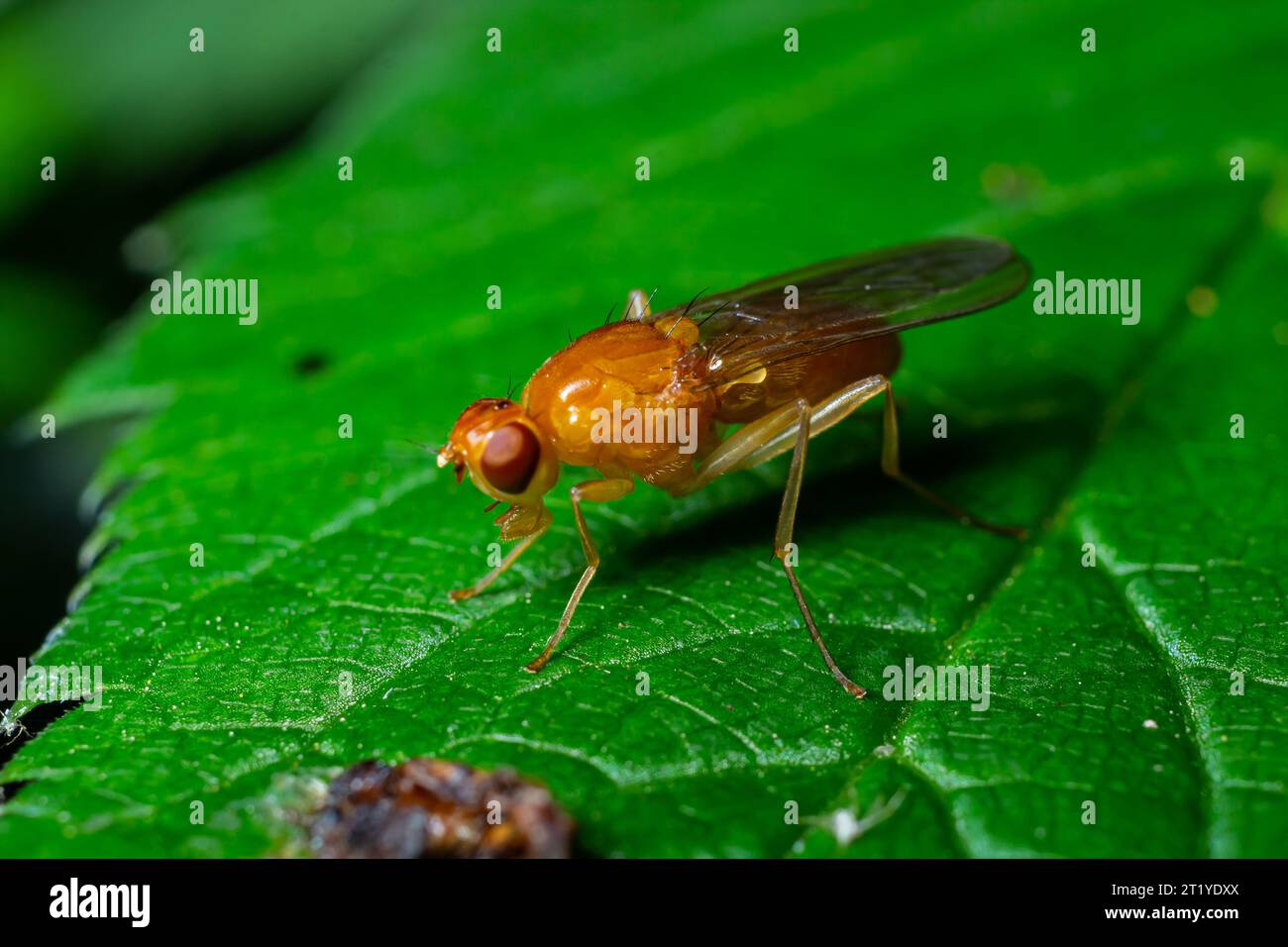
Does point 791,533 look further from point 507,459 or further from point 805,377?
point 507,459

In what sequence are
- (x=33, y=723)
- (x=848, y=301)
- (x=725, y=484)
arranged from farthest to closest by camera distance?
1. (x=725, y=484)
2. (x=848, y=301)
3. (x=33, y=723)

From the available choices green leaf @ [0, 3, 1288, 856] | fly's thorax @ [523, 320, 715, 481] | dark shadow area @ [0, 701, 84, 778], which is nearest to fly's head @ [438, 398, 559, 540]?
fly's thorax @ [523, 320, 715, 481]

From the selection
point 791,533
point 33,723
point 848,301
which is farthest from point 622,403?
point 33,723

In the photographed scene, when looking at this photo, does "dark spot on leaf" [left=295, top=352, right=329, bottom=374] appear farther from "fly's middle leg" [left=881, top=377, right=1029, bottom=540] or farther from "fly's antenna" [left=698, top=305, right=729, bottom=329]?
"fly's middle leg" [left=881, top=377, right=1029, bottom=540]

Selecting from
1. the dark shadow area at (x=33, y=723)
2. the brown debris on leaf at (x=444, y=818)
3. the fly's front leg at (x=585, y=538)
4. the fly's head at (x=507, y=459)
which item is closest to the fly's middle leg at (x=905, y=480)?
the fly's front leg at (x=585, y=538)

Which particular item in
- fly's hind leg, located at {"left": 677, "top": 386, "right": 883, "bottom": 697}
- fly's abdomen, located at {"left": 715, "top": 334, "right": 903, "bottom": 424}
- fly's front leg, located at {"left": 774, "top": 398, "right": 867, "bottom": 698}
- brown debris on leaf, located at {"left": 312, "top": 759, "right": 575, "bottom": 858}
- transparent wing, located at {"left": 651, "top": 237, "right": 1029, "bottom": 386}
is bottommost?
brown debris on leaf, located at {"left": 312, "top": 759, "right": 575, "bottom": 858}

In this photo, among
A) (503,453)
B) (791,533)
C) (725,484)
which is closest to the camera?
(503,453)

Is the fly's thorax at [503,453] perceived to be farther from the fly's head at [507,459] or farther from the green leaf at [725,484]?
the green leaf at [725,484]

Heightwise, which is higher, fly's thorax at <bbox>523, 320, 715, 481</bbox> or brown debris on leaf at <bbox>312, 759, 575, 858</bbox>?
fly's thorax at <bbox>523, 320, 715, 481</bbox>
